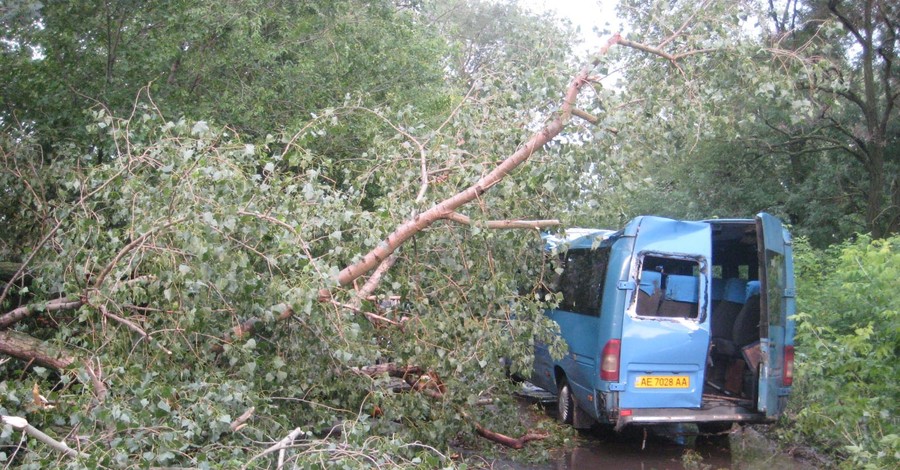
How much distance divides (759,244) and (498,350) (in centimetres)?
290

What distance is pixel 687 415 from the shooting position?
8031 millimetres

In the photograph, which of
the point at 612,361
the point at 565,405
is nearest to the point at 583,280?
the point at 612,361

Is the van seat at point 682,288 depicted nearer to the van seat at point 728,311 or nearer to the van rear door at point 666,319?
the van rear door at point 666,319

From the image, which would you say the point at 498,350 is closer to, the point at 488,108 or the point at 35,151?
the point at 488,108

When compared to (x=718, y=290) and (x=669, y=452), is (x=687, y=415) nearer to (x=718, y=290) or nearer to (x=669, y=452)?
(x=669, y=452)

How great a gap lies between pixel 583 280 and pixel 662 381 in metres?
1.54

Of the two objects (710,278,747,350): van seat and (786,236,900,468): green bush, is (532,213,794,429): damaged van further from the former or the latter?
(710,278,747,350): van seat

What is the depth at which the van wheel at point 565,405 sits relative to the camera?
9.24 m

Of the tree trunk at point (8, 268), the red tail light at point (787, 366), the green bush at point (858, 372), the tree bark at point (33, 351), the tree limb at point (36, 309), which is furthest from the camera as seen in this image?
the red tail light at point (787, 366)

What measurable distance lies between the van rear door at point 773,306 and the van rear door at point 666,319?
56cm

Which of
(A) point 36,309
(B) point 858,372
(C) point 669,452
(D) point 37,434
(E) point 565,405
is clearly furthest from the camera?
(E) point 565,405

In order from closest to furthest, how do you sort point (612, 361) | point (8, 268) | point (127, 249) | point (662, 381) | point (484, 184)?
1. point (127, 249)
2. point (484, 184)
3. point (8, 268)
4. point (612, 361)
5. point (662, 381)

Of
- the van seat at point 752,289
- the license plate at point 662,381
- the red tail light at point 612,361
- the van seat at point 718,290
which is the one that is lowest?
Result: the license plate at point 662,381

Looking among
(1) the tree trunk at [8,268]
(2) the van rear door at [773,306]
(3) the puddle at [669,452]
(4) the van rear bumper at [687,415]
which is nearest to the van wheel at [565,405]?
(3) the puddle at [669,452]
